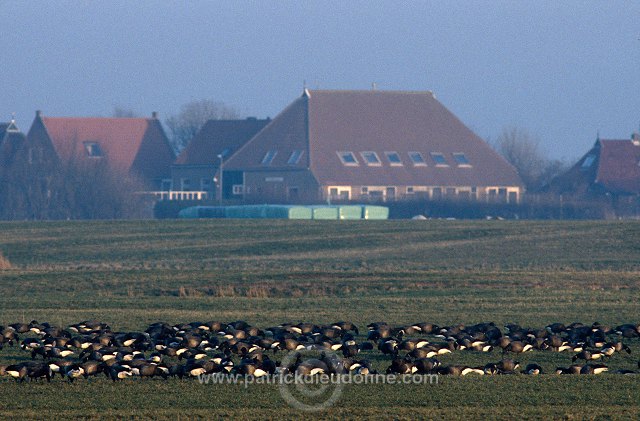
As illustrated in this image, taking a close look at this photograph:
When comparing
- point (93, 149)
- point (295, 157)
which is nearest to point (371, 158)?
point (295, 157)

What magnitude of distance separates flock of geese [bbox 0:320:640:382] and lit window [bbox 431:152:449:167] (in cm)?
7482

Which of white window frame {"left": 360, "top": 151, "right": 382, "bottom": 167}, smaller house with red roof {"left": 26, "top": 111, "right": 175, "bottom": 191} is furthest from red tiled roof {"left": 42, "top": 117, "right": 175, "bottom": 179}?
white window frame {"left": 360, "top": 151, "right": 382, "bottom": 167}

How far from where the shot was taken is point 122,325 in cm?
2903

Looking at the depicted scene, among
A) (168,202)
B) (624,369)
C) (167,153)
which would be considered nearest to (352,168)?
(168,202)

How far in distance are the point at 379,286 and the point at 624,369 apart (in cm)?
1913

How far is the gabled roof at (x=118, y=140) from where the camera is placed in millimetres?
109188

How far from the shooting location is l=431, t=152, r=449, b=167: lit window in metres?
101

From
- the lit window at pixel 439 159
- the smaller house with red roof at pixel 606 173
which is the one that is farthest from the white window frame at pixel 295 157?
the smaller house with red roof at pixel 606 173

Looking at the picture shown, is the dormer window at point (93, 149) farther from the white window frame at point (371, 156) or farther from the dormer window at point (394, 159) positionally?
the dormer window at point (394, 159)

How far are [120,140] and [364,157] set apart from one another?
82.3 ft

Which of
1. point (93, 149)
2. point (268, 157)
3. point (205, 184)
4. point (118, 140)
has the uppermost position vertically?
point (118, 140)

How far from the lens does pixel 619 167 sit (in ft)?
342

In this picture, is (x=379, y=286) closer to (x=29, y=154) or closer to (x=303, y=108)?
(x=303, y=108)

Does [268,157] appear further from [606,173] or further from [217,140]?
[606,173]
